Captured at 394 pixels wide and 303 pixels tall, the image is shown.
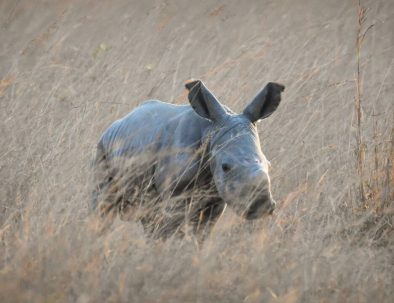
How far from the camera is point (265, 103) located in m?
4.34

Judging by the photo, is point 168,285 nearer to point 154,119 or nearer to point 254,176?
point 254,176

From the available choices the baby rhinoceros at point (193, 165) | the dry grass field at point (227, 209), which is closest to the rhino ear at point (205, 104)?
the baby rhinoceros at point (193, 165)

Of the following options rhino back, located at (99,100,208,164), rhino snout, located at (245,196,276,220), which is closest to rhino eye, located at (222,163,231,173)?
rhino snout, located at (245,196,276,220)

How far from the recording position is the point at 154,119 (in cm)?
462

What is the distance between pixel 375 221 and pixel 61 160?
235 cm

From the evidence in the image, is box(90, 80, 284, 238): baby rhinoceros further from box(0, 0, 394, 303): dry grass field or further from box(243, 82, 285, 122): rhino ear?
box(0, 0, 394, 303): dry grass field

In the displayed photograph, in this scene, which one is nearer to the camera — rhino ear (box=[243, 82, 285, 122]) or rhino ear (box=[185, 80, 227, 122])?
rhino ear (box=[185, 80, 227, 122])

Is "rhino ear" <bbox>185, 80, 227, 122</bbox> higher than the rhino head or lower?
higher

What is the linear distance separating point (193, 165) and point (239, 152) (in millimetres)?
376

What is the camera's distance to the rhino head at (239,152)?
360cm

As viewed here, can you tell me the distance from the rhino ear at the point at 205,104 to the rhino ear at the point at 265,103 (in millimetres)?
183

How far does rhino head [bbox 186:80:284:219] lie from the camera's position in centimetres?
360

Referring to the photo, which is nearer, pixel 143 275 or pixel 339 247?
pixel 143 275

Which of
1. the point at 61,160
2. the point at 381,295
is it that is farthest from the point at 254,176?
the point at 61,160
